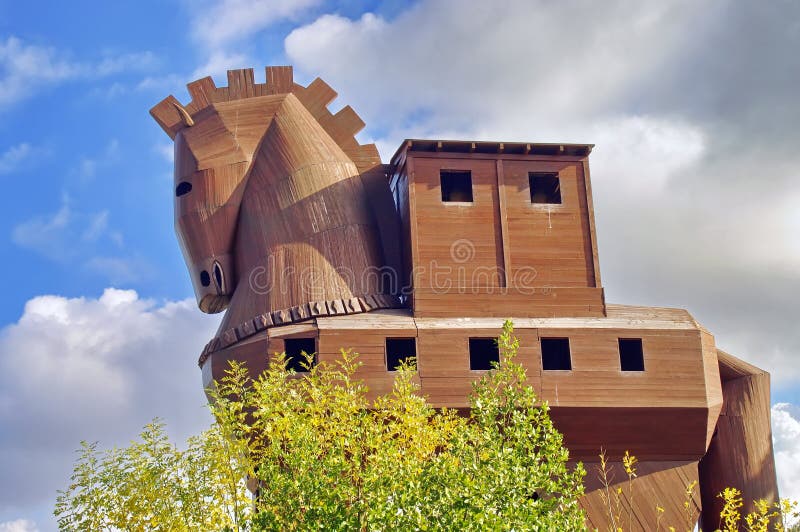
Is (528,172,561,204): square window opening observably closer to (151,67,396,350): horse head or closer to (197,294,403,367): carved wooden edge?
(151,67,396,350): horse head

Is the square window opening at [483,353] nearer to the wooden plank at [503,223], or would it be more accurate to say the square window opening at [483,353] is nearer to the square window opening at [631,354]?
the wooden plank at [503,223]

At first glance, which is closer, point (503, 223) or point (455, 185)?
point (503, 223)

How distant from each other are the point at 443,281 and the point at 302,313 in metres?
3.41

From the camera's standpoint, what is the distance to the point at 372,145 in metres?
25.8

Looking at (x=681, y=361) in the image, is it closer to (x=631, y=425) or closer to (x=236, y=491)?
(x=631, y=425)

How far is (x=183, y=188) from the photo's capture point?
2497 centimetres

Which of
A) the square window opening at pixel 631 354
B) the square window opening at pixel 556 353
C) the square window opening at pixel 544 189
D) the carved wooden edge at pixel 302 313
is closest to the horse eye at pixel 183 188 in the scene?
the carved wooden edge at pixel 302 313

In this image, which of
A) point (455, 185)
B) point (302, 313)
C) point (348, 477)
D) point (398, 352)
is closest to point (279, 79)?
point (455, 185)

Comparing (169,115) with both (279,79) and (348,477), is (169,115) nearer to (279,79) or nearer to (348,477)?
(279,79)

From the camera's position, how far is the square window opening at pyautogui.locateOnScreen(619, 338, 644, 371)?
22.7 meters

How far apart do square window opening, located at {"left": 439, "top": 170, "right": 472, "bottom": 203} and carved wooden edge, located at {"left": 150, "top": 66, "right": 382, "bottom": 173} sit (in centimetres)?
182

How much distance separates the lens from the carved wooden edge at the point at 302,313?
22.2 m

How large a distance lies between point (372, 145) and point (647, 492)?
11.2m

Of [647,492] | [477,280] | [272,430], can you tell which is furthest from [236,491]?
[647,492]
